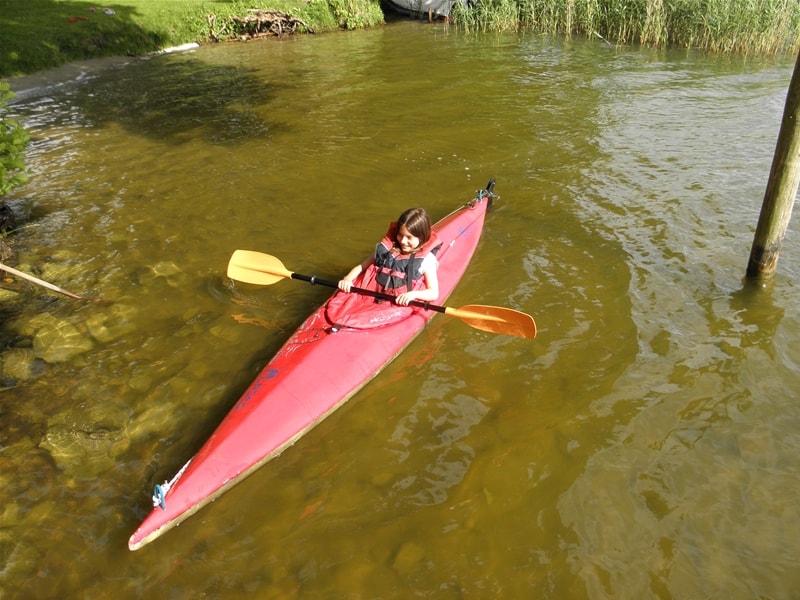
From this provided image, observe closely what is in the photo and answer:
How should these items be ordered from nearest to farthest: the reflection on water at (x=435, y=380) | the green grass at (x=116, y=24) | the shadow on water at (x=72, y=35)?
the reflection on water at (x=435, y=380) → the shadow on water at (x=72, y=35) → the green grass at (x=116, y=24)

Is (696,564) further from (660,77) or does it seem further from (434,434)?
(660,77)

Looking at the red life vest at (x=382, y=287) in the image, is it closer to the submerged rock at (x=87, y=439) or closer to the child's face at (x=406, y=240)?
the child's face at (x=406, y=240)

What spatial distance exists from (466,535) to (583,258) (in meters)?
3.56

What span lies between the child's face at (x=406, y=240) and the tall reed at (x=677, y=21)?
12.5 meters

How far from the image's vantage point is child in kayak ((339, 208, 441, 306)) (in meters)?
4.56

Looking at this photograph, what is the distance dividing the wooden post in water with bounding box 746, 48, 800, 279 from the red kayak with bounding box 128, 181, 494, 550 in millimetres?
2974

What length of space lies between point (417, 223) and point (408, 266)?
0.36 metres

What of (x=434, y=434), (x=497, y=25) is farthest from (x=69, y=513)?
(x=497, y=25)

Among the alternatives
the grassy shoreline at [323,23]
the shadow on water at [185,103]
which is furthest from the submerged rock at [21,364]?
the grassy shoreline at [323,23]

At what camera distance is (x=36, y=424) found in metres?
3.95

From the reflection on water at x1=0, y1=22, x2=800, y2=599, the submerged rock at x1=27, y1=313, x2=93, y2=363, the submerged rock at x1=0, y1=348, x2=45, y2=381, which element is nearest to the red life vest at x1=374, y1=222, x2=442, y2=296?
the reflection on water at x1=0, y1=22, x2=800, y2=599

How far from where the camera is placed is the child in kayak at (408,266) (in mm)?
4559

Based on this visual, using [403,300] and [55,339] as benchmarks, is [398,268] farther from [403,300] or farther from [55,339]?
[55,339]

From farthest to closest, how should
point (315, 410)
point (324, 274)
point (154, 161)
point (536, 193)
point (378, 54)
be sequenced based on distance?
point (378, 54), point (154, 161), point (536, 193), point (324, 274), point (315, 410)
